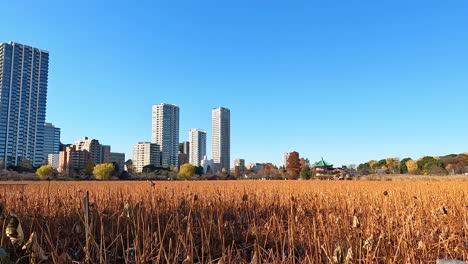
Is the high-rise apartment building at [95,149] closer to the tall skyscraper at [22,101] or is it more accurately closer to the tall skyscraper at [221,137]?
the tall skyscraper at [22,101]

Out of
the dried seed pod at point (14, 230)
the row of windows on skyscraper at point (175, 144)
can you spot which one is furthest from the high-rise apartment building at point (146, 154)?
the dried seed pod at point (14, 230)

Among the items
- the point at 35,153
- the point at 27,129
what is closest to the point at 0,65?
the point at 27,129

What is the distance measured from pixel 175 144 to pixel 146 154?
1115cm

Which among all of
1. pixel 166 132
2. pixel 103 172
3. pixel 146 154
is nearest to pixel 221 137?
pixel 166 132

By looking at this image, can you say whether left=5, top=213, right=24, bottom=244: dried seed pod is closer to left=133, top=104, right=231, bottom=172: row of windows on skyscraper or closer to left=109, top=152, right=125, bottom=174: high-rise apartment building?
left=133, top=104, right=231, bottom=172: row of windows on skyscraper

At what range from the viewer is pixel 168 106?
104000mm

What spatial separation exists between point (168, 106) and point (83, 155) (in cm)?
3542

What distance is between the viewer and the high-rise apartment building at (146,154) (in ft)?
307

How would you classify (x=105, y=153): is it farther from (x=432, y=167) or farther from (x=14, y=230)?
(x=14, y=230)

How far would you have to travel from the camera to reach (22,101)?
69750 millimetres

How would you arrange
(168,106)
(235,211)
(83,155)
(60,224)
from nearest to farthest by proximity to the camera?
(60,224)
(235,211)
(83,155)
(168,106)

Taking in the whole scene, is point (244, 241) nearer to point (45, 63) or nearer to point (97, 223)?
point (97, 223)

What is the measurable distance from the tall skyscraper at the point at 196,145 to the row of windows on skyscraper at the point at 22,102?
49482mm

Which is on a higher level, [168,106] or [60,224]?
[168,106]
